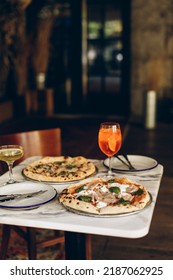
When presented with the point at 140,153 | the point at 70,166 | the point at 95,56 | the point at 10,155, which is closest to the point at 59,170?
the point at 70,166

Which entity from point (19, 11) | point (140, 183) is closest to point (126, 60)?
point (19, 11)

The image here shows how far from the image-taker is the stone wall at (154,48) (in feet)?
19.4

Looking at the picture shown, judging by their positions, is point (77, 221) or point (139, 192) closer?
point (77, 221)

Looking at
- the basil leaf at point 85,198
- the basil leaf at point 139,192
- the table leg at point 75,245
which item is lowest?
the table leg at point 75,245

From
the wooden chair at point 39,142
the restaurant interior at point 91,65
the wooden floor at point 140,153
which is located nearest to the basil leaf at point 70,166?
the wooden chair at point 39,142

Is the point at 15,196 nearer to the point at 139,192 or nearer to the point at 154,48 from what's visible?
the point at 139,192

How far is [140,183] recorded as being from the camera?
1.46 m

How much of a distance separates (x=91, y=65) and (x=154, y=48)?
1101mm

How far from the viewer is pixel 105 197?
1258 millimetres

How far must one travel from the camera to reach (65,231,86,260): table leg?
137 cm

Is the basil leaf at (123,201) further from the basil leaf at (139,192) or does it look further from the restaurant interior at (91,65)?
the restaurant interior at (91,65)

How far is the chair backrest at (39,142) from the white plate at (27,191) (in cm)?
71

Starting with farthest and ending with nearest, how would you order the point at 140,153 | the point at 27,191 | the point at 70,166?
the point at 140,153, the point at 70,166, the point at 27,191
